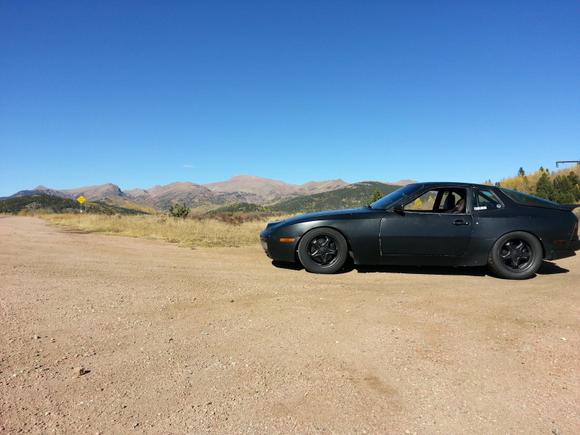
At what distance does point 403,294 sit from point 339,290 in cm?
75

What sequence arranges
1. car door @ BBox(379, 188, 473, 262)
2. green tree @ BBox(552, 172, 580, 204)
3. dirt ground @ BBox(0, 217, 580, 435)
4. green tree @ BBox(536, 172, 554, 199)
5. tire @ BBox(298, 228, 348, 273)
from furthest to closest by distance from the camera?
green tree @ BBox(536, 172, 554, 199), green tree @ BBox(552, 172, 580, 204), tire @ BBox(298, 228, 348, 273), car door @ BBox(379, 188, 473, 262), dirt ground @ BBox(0, 217, 580, 435)

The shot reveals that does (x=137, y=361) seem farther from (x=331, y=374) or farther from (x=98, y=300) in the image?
(x=98, y=300)

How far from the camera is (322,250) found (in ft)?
17.7

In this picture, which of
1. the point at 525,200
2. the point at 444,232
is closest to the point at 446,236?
the point at 444,232

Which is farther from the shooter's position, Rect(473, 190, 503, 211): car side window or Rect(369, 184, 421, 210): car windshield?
Rect(369, 184, 421, 210): car windshield

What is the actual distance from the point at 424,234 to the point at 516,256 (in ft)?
4.69

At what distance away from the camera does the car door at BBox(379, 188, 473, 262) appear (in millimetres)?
5184

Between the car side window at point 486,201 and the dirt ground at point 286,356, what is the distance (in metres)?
1.34

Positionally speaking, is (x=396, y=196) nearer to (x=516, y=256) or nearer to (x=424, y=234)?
(x=424, y=234)

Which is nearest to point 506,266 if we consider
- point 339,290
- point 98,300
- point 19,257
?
point 339,290

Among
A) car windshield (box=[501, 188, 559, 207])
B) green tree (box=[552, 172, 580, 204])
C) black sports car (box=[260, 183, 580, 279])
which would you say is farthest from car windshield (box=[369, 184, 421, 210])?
green tree (box=[552, 172, 580, 204])

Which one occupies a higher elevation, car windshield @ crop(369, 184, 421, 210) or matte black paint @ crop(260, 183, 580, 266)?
car windshield @ crop(369, 184, 421, 210)

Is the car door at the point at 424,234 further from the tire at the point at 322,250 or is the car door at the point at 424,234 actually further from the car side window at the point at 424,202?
the tire at the point at 322,250

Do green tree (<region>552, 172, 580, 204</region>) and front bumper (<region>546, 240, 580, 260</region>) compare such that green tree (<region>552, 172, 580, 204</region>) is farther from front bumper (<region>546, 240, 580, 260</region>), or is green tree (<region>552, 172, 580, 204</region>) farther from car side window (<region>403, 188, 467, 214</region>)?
car side window (<region>403, 188, 467, 214</region>)
